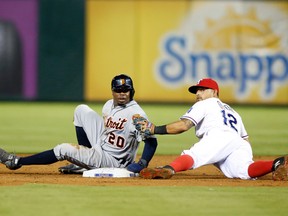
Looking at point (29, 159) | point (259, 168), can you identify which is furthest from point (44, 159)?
point (259, 168)

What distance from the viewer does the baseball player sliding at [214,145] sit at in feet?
25.3

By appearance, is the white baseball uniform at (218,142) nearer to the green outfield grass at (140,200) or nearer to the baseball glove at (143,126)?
the baseball glove at (143,126)

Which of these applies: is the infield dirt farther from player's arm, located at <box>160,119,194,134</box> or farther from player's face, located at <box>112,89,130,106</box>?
player's face, located at <box>112,89,130,106</box>

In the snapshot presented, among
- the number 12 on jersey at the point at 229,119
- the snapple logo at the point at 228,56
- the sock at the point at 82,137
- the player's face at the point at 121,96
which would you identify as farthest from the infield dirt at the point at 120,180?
the snapple logo at the point at 228,56

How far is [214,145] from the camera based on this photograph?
7812 mm

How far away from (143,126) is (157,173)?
1.50 ft

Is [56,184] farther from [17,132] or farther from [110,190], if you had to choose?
[17,132]

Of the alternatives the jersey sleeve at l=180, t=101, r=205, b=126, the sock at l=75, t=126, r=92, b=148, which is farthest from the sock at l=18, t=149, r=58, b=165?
the jersey sleeve at l=180, t=101, r=205, b=126

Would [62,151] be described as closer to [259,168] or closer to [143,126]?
[143,126]

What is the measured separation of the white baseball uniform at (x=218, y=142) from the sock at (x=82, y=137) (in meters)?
1.24

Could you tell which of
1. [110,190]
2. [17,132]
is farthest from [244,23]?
[110,190]

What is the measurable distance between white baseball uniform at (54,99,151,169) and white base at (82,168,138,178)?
14cm

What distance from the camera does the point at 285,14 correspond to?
70.8 feet

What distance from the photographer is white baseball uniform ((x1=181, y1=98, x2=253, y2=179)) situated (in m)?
7.80
